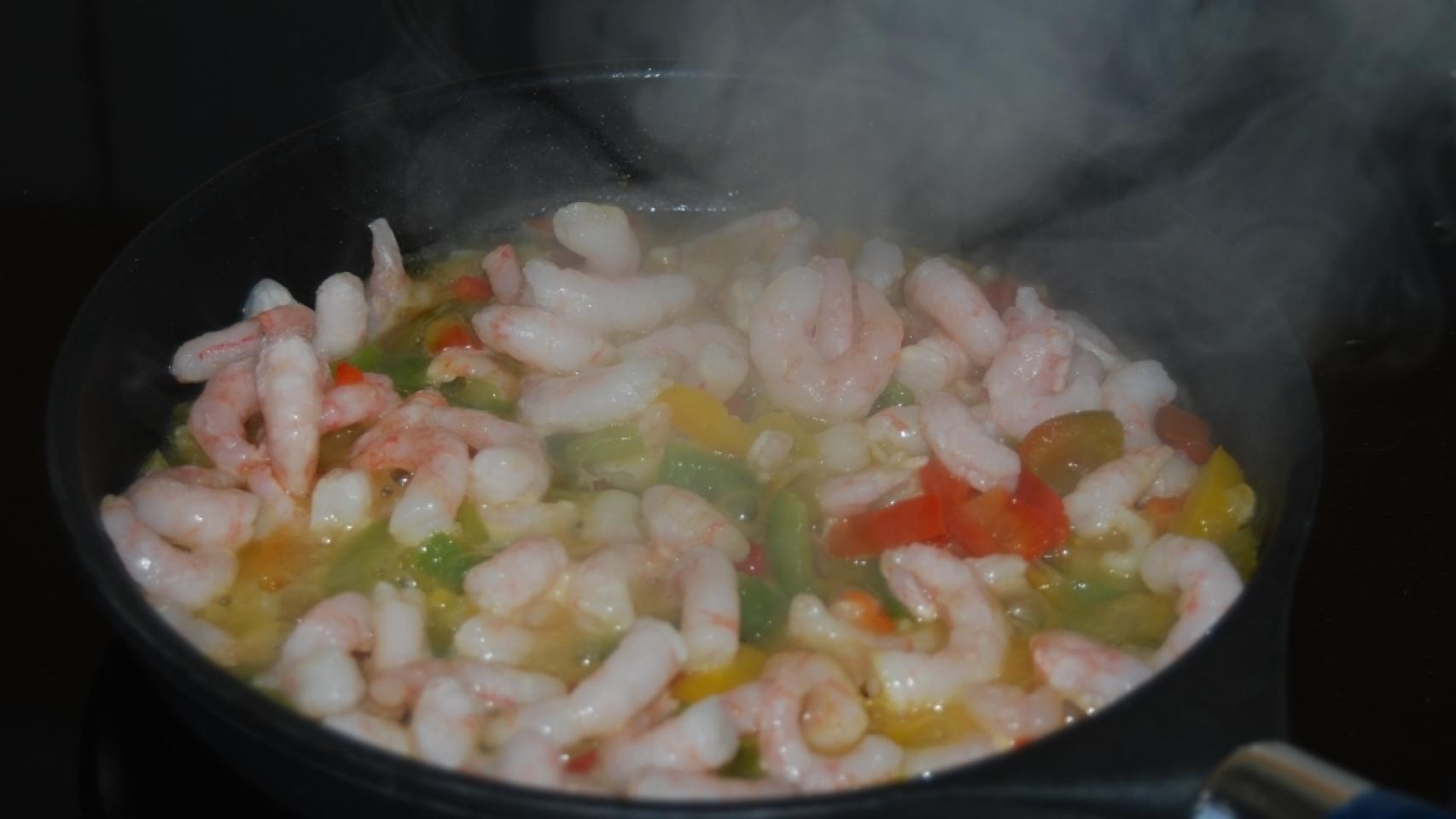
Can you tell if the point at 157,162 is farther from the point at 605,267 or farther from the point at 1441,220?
the point at 1441,220

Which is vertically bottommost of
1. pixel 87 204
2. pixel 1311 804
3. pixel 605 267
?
pixel 87 204

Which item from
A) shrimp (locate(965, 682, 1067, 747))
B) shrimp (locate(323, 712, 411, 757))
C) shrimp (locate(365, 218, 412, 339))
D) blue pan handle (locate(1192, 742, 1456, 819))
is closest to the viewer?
blue pan handle (locate(1192, 742, 1456, 819))

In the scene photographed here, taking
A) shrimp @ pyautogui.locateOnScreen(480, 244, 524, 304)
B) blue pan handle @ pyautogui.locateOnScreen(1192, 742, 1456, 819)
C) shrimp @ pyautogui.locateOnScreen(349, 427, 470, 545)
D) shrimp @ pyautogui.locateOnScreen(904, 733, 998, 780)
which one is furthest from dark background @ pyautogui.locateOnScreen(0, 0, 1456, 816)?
shrimp @ pyautogui.locateOnScreen(480, 244, 524, 304)

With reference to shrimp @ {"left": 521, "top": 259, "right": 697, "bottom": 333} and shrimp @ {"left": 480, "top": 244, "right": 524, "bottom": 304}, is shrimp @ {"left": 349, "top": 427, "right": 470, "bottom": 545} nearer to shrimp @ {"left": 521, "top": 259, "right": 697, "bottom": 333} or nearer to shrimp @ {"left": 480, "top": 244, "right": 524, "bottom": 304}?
shrimp @ {"left": 521, "top": 259, "right": 697, "bottom": 333}

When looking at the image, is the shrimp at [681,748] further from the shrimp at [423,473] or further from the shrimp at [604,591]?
the shrimp at [423,473]

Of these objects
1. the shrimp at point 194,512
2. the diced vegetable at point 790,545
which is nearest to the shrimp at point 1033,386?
the diced vegetable at point 790,545

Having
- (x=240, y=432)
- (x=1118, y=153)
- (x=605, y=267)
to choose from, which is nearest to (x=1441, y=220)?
(x=1118, y=153)
